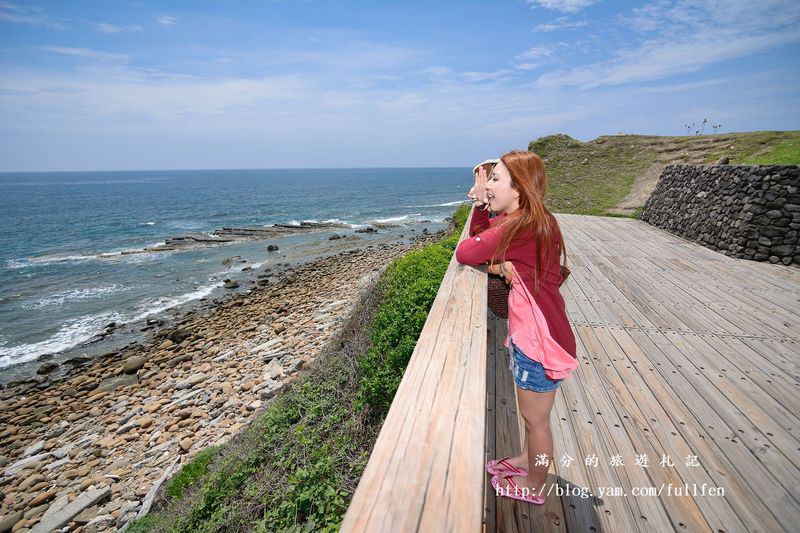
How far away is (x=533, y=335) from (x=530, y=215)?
670mm

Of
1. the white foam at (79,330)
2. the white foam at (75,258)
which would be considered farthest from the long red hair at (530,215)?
the white foam at (75,258)

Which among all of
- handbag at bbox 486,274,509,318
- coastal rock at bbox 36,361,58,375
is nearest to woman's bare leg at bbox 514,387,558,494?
handbag at bbox 486,274,509,318

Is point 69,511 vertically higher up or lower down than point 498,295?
lower down

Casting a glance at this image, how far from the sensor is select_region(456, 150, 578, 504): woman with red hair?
203cm

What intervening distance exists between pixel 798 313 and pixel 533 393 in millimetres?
6190

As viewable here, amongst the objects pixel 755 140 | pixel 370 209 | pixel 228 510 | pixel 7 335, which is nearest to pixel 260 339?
pixel 228 510

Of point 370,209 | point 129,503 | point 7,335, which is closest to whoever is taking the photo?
point 129,503

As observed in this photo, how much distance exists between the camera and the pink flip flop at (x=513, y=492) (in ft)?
7.75

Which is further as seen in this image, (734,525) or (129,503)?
(129,503)

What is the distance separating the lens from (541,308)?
6.81 feet

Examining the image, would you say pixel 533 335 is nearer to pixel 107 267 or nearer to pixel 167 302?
pixel 167 302

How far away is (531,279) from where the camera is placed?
2.11 meters

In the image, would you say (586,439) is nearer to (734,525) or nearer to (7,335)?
(734,525)

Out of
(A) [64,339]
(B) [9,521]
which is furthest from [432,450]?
(A) [64,339]
